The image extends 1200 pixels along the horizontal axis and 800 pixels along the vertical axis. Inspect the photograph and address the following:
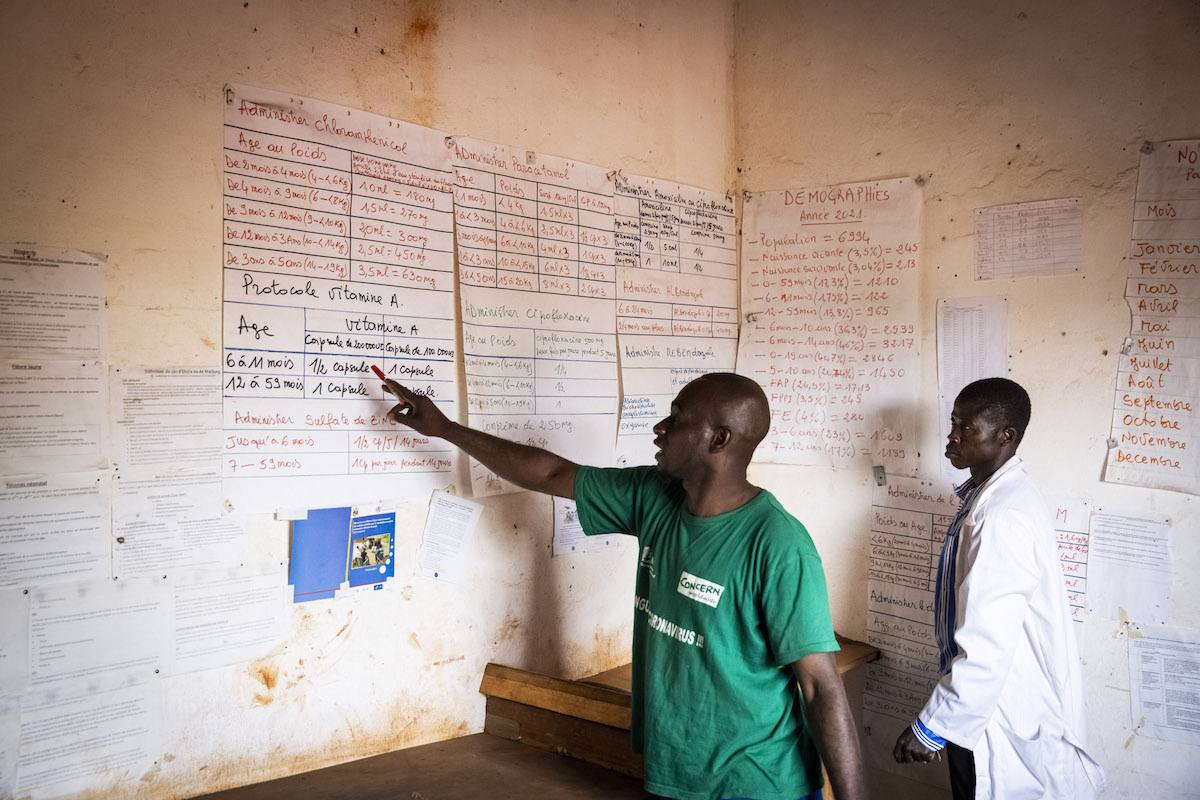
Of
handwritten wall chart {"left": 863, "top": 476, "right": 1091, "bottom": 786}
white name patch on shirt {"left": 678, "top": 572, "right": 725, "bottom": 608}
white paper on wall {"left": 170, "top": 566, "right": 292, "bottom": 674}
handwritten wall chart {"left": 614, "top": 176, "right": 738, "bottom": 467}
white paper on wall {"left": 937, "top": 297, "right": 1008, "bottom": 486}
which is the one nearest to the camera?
white name patch on shirt {"left": 678, "top": 572, "right": 725, "bottom": 608}

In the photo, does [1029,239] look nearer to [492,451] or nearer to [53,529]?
[492,451]

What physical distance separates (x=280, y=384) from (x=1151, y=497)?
234cm

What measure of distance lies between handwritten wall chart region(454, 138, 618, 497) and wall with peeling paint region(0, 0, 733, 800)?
118 mm

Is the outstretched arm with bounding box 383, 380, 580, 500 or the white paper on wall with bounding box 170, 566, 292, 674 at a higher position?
the outstretched arm with bounding box 383, 380, 580, 500

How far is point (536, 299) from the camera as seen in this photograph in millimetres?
2488

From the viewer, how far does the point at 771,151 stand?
3.04m

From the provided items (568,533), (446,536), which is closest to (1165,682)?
(568,533)

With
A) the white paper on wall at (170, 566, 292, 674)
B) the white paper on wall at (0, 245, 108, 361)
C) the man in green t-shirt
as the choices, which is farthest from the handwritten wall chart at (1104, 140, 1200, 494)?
the white paper on wall at (0, 245, 108, 361)

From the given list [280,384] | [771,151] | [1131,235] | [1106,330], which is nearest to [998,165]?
[1131,235]

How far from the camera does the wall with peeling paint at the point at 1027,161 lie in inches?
89.6

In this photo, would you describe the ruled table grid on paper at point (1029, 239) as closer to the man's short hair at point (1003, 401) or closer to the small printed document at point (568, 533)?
the man's short hair at point (1003, 401)

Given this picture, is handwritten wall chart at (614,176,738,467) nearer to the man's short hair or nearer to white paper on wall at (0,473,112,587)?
the man's short hair

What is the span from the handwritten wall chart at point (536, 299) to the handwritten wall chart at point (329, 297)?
0.28 ft

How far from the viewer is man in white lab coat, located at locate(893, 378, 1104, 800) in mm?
1967
